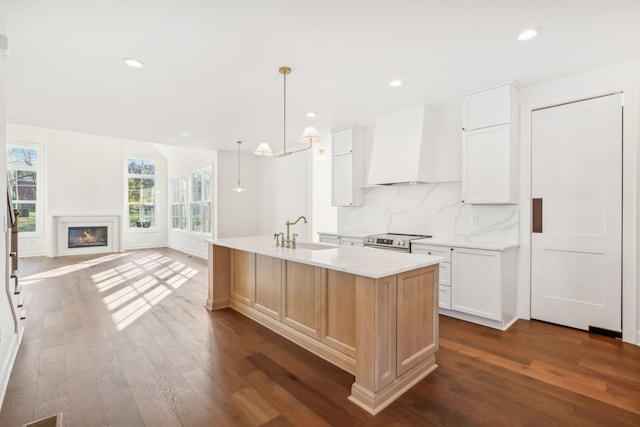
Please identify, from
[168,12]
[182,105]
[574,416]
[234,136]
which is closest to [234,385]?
[574,416]

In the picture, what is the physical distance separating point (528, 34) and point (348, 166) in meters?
2.94

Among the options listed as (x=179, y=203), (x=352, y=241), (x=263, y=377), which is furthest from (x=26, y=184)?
(x=263, y=377)

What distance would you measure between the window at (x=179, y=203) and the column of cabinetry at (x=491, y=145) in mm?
7579

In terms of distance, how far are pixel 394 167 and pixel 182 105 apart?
296 centimetres

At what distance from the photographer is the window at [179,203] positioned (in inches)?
347

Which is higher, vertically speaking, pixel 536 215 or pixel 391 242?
pixel 536 215

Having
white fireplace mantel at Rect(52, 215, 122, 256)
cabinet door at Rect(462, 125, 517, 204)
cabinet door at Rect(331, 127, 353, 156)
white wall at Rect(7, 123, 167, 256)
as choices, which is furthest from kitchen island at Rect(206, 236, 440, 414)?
white wall at Rect(7, 123, 167, 256)

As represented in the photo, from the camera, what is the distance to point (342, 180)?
5113 mm

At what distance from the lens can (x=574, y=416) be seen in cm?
183

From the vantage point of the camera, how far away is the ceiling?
2135 millimetres

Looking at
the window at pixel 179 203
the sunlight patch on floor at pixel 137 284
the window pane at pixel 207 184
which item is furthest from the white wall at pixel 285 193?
the window at pixel 179 203

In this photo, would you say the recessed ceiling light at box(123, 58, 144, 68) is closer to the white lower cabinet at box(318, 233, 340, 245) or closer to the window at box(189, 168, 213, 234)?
the white lower cabinet at box(318, 233, 340, 245)

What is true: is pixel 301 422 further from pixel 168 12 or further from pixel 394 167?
pixel 394 167

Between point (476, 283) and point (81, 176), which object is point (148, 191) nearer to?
point (81, 176)
